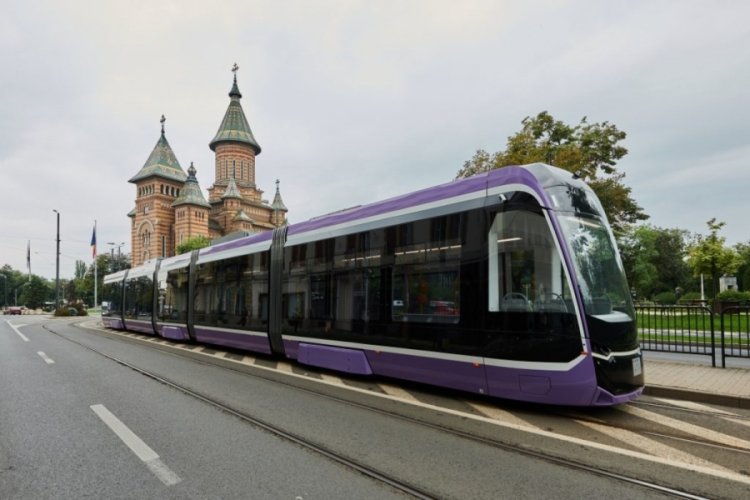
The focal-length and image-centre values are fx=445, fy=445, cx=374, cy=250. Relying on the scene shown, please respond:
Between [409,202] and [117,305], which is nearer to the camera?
[409,202]

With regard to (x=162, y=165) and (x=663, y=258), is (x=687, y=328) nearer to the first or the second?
(x=663, y=258)

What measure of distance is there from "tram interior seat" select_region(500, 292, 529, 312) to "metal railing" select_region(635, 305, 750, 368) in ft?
16.1

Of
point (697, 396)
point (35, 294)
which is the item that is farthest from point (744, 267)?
point (35, 294)

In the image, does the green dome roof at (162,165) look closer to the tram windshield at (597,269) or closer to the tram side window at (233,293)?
the tram side window at (233,293)

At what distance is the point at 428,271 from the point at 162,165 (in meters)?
84.6

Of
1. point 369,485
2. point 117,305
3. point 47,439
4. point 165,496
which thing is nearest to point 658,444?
point 369,485

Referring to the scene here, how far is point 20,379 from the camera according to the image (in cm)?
820

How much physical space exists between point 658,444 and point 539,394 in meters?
1.25

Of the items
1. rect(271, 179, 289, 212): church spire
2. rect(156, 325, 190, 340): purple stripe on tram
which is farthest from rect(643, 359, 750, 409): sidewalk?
rect(271, 179, 289, 212): church spire

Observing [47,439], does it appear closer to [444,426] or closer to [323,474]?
[323,474]

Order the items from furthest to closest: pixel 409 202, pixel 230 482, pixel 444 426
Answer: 1. pixel 409 202
2. pixel 444 426
3. pixel 230 482

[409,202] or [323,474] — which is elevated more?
[409,202]

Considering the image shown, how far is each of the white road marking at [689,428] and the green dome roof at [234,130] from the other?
86.5 m

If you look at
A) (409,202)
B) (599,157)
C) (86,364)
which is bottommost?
(86,364)
